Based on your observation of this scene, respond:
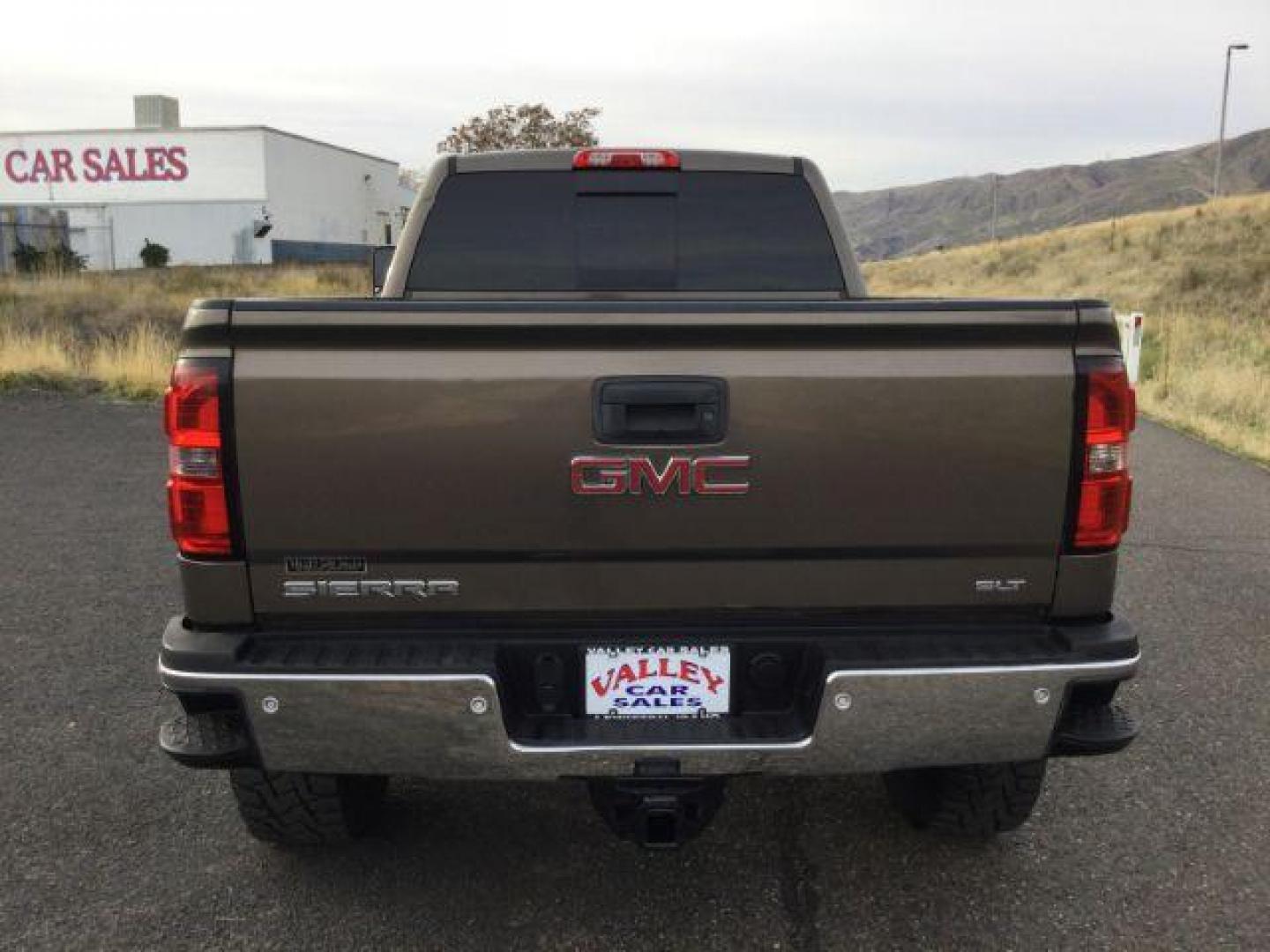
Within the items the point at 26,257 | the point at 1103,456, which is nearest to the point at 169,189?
the point at 26,257

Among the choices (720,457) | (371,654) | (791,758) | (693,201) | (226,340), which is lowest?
(791,758)

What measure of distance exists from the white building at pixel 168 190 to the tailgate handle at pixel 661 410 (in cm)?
4999

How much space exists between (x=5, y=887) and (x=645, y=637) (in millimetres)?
A: 2019

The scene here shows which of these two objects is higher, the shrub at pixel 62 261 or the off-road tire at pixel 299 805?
the shrub at pixel 62 261

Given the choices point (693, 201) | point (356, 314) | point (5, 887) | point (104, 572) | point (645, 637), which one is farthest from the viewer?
point (104, 572)

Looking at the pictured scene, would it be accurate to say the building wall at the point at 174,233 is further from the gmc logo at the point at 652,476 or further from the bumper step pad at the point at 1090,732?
the bumper step pad at the point at 1090,732

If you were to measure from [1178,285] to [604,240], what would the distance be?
33369 millimetres

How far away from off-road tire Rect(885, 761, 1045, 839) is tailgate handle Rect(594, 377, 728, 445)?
1.32 m

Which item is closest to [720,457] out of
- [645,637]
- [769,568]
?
[769,568]

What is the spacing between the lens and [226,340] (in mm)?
2367

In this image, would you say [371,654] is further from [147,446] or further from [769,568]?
[147,446]

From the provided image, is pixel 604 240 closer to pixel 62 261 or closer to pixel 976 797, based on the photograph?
pixel 976 797

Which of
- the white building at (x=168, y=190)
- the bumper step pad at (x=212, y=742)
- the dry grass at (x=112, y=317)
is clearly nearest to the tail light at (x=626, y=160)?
the bumper step pad at (x=212, y=742)

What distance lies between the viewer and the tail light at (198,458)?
7.72 ft
